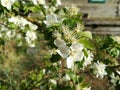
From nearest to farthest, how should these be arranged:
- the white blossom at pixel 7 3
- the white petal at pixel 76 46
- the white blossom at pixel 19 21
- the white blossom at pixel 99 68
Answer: the white petal at pixel 76 46, the white blossom at pixel 7 3, the white blossom at pixel 99 68, the white blossom at pixel 19 21

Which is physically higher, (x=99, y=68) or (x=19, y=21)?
(x=19, y=21)

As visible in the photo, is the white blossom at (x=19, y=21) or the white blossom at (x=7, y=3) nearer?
the white blossom at (x=7, y=3)

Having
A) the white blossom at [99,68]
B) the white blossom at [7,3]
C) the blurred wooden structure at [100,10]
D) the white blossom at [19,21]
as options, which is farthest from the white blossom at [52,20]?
the blurred wooden structure at [100,10]

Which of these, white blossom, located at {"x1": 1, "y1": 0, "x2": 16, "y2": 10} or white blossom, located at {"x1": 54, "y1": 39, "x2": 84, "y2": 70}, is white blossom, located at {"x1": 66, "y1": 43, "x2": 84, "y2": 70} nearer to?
white blossom, located at {"x1": 54, "y1": 39, "x2": 84, "y2": 70}

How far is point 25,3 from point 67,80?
760 millimetres

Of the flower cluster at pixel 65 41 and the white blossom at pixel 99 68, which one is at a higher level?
the flower cluster at pixel 65 41

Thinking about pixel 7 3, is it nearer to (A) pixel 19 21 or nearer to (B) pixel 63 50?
(B) pixel 63 50

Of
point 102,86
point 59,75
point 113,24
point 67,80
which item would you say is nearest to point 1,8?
point 67,80

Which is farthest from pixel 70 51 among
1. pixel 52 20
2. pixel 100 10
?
pixel 100 10

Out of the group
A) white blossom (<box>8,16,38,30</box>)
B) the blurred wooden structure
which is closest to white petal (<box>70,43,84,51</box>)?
white blossom (<box>8,16,38,30</box>)

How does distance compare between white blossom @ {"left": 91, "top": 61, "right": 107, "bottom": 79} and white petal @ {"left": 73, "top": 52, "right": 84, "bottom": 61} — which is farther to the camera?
white blossom @ {"left": 91, "top": 61, "right": 107, "bottom": 79}

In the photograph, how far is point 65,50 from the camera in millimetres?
2430

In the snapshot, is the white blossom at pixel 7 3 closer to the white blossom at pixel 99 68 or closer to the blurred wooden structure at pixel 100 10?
the white blossom at pixel 99 68

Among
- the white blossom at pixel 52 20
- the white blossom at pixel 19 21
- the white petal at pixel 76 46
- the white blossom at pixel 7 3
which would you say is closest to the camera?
the white petal at pixel 76 46
